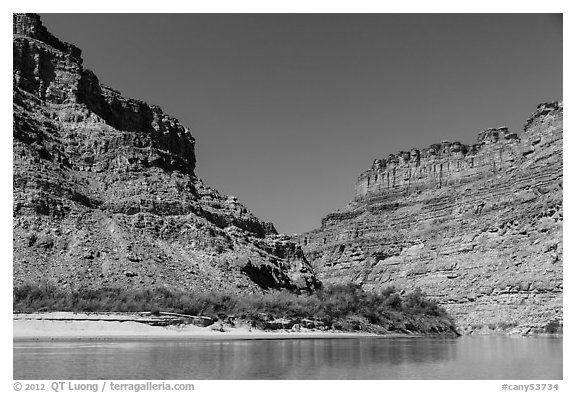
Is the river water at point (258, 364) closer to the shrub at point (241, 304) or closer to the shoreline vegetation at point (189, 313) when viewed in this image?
the shoreline vegetation at point (189, 313)

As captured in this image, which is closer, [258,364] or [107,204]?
[258,364]

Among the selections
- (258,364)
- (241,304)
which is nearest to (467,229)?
(241,304)

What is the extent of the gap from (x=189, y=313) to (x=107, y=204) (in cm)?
1953

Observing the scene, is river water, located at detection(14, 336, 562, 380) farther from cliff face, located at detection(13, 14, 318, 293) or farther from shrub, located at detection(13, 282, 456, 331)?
cliff face, located at detection(13, 14, 318, 293)

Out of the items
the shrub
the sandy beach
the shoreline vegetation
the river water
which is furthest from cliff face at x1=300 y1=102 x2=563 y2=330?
the river water

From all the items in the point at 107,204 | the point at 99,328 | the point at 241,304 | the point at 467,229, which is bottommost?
the point at 99,328

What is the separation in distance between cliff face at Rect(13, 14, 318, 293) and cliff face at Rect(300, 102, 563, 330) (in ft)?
76.6

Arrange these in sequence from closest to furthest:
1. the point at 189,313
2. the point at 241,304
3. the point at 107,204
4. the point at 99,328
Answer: the point at 99,328, the point at 189,313, the point at 241,304, the point at 107,204

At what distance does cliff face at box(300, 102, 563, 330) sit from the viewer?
78938mm

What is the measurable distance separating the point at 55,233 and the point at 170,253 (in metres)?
9.71

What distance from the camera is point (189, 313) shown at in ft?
161

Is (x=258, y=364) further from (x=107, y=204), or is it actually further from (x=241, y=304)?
(x=107, y=204)

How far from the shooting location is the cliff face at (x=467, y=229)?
7894 cm

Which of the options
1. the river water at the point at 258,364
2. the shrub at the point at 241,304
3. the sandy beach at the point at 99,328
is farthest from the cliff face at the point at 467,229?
the river water at the point at 258,364
